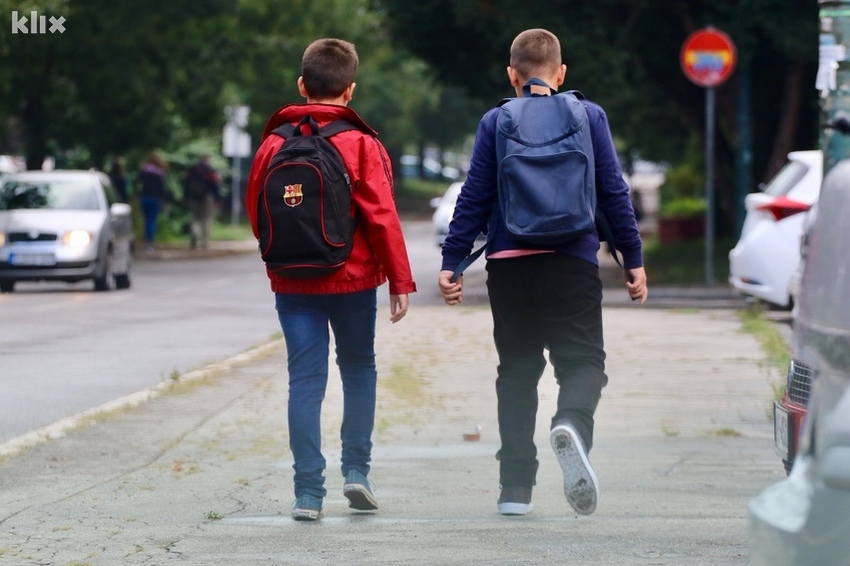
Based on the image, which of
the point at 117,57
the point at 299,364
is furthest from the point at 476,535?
the point at 117,57

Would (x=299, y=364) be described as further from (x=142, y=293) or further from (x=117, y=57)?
(x=117, y=57)

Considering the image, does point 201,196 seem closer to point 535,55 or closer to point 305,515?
point 535,55

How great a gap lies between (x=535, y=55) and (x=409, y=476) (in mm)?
2076

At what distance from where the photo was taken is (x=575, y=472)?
578 centimetres

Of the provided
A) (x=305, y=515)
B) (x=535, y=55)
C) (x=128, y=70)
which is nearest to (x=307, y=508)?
(x=305, y=515)

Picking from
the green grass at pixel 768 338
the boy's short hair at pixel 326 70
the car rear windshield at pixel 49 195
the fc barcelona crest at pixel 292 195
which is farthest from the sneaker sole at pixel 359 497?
the car rear windshield at pixel 49 195

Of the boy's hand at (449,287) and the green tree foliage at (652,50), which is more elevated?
the green tree foliage at (652,50)

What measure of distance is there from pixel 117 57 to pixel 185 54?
116 inches

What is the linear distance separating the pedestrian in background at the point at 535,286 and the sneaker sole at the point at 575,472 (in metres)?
0.13

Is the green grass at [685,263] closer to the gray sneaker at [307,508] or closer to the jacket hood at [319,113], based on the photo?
the jacket hood at [319,113]

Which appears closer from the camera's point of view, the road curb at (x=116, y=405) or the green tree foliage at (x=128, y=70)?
the road curb at (x=116, y=405)

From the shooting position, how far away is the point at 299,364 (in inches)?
248

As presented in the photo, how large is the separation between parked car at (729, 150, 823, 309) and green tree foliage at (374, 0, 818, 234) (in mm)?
5690

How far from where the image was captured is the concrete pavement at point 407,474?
221 inches
